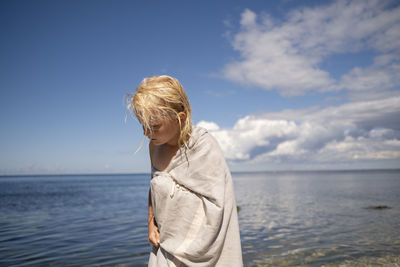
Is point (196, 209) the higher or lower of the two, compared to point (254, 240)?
higher

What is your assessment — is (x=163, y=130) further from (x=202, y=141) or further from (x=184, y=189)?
(x=184, y=189)

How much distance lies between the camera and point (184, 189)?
1795 millimetres

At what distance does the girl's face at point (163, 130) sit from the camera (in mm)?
1684

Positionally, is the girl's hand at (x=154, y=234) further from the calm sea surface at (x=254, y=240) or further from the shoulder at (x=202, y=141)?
the calm sea surface at (x=254, y=240)

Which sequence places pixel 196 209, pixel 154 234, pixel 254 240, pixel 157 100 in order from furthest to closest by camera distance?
pixel 254 240 < pixel 154 234 < pixel 196 209 < pixel 157 100

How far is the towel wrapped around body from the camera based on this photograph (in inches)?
66.3

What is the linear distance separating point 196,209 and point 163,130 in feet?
1.84

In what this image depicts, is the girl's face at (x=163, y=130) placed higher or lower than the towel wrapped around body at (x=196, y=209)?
higher

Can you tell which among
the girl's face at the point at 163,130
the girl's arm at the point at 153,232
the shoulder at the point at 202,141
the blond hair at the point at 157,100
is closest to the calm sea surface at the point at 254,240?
the girl's arm at the point at 153,232

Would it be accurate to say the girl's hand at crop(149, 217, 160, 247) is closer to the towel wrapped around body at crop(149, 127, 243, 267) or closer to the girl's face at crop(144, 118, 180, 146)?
the towel wrapped around body at crop(149, 127, 243, 267)

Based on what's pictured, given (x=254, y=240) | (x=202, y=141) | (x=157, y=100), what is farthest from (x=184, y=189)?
(x=254, y=240)

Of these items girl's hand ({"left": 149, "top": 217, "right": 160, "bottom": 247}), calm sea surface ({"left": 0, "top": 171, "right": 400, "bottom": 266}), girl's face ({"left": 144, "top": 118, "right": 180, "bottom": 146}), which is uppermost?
girl's face ({"left": 144, "top": 118, "right": 180, "bottom": 146})

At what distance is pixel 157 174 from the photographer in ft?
6.18

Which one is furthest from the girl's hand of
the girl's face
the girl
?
the girl's face
